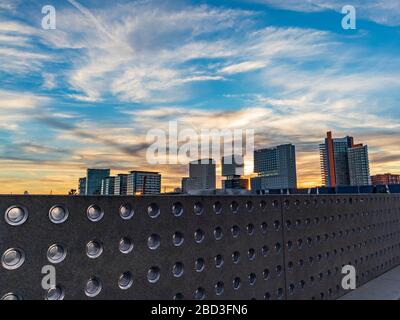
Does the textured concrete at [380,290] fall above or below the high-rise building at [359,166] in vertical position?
below

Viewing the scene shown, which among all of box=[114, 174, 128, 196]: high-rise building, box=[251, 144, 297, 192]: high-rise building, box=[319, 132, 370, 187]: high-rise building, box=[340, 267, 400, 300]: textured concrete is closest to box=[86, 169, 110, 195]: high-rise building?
box=[114, 174, 128, 196]: high-rise building

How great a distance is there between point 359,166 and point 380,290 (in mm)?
167446

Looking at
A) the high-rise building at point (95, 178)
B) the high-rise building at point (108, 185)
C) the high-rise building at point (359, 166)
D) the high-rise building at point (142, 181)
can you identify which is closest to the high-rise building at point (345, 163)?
the high-rise building at point (359, 166)

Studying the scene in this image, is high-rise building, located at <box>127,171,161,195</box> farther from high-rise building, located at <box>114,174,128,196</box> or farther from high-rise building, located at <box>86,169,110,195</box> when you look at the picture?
high-rise building, located at <box>86,169,110,195</box>

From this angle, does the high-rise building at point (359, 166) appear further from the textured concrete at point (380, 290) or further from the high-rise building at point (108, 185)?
the textured concrete at point (380, 290)

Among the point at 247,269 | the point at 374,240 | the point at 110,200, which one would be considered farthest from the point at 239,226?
the point at 374,240

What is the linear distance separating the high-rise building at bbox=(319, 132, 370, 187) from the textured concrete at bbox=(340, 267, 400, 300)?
479 ft

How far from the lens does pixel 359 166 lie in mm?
154750

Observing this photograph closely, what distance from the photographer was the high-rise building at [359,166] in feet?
498

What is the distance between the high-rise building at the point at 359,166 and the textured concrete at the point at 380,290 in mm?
160460

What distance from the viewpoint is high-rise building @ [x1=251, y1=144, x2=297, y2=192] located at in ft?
497
